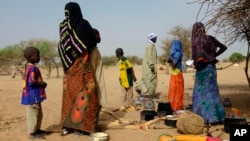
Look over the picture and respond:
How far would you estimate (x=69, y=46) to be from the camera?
592 centimetres

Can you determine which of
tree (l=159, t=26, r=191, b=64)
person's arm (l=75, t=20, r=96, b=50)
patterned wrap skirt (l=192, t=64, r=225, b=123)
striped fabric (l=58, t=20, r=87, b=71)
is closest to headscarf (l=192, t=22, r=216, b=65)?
patterned wrap skirt (l=192, t=64, r=225, b=123)

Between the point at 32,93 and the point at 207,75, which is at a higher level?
the point at 207,75

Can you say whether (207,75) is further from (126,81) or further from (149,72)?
(149,72)

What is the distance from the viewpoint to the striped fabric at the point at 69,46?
5.85 m

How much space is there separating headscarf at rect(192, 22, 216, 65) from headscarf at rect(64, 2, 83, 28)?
7.32 ft

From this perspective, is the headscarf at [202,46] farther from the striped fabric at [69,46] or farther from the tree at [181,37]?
the tree at [181,37]

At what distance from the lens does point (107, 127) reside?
6461 mm

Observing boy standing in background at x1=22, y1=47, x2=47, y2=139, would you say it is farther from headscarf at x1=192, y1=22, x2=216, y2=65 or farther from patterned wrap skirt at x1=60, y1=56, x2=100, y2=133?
headscarf at x1=192, y1=22, x2=216, y2=65

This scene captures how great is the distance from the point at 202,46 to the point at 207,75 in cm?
58

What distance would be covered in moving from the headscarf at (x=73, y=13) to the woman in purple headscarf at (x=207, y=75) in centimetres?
223

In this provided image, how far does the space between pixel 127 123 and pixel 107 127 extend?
0.45 m

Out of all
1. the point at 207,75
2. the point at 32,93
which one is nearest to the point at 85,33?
the point at 32,93

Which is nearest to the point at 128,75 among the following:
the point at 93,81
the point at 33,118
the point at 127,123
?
the point at 127,123

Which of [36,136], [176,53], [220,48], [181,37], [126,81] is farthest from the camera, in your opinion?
[181,37]
